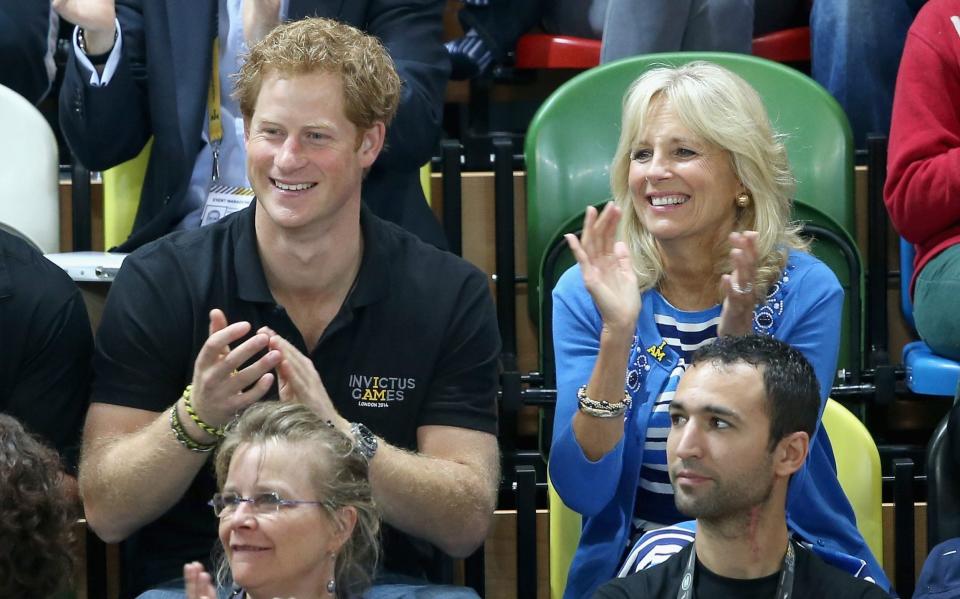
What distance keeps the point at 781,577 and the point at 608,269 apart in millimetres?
478

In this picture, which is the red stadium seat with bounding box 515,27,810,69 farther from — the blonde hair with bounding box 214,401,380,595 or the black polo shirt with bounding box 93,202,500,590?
the blonde hair with bounding box 214,401,380,595

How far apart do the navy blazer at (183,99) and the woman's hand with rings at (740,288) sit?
0.68m

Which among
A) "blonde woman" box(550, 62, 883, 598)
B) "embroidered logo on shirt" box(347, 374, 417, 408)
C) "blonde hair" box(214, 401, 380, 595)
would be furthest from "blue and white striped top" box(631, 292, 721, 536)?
"blonde hair" box(214, 401, 380, 595)

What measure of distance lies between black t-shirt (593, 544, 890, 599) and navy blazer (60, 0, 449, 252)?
92 cm

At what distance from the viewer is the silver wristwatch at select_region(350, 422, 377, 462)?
6.35 feet

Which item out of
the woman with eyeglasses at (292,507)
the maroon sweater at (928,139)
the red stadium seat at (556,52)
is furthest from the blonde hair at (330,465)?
the red stadium seat at (556,52)

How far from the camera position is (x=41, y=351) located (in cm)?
217

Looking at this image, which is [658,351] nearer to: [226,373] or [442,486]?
[442,486]

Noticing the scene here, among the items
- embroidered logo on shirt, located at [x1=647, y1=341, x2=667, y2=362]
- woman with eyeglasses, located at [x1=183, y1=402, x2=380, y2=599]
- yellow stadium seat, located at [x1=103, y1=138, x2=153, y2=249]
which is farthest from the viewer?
yellow stadium seat, located at [x1=103, y1=138, x2=153, y2=249]

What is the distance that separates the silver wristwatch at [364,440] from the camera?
6.35 ft

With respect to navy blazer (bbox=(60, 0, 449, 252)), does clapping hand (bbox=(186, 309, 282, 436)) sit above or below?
below

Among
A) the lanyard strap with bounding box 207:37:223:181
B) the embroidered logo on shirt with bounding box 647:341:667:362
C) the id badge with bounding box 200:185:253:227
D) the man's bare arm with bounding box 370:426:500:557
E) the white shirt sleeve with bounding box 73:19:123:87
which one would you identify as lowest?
the man's bare arm with bounding box 370:426:500:557

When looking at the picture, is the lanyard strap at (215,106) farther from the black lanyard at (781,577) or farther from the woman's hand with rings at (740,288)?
the black lanyard at (781,577)

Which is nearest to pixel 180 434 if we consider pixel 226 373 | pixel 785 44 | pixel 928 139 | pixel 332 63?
→ pixel 226 373
